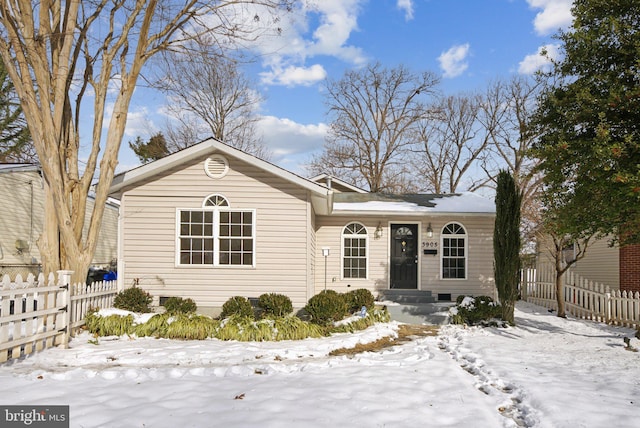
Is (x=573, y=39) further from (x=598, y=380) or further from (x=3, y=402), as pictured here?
(x=3, y=402)

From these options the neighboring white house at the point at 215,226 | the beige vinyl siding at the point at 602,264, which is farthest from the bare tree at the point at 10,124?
the beige vinyl siding at the point at 602,264

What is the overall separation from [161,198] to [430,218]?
7.57 meters

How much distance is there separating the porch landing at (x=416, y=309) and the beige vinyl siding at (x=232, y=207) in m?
2.49

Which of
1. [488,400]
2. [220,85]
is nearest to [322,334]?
[488,400]

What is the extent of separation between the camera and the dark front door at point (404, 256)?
13.8 meters

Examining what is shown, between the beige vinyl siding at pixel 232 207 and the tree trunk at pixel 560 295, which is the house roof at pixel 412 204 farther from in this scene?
the beige vinyl siding at pixel 232 207

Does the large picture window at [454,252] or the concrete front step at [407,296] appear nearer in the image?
the concrete front step at [407,296]

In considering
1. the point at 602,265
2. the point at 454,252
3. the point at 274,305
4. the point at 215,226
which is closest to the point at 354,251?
the point at 454,252

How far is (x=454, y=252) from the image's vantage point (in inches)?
540

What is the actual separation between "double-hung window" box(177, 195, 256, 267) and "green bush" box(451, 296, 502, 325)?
509cm

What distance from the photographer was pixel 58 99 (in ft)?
32.1

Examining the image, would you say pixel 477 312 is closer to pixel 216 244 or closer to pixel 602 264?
pixel 216 244

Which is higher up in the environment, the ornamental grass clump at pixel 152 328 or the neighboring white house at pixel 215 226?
the neighboring white house at pixel 215 226

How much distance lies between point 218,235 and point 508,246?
6774 millimetres
